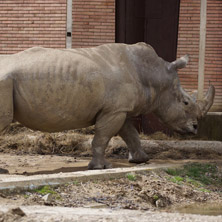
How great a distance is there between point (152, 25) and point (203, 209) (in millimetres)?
6696

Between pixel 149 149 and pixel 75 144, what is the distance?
1.43 m

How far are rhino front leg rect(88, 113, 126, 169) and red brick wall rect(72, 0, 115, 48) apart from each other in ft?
15.8

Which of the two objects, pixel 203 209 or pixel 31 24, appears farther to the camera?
pixel 31 24

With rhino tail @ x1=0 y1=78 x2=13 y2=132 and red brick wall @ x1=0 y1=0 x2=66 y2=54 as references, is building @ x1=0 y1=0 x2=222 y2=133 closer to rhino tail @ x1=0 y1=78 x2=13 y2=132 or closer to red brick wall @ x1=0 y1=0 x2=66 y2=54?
red brick wall @ x1=0 y1=0 x2=66 y2=54

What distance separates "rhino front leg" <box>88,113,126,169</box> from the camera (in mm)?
9477

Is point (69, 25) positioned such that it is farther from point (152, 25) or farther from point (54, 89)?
point (54, 89)

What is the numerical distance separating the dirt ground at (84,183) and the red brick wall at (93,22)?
2.64 m

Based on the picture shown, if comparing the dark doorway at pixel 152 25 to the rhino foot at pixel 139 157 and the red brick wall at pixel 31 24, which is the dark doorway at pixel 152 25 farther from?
the rhino foot at pixel 139 157

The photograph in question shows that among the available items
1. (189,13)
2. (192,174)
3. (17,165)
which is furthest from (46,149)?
(189,13)

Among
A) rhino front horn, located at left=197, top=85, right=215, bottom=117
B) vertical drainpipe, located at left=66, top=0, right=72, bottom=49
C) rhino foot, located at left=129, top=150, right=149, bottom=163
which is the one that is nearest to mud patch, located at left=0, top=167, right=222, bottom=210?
rhino foot, located at left=129, top=150, right=149, bottom=163

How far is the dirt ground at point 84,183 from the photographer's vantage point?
7.32m

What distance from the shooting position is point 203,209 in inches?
301

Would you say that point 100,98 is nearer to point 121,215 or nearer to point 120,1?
point 121,215

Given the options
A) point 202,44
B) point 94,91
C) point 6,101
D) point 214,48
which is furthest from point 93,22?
point 6,101
